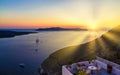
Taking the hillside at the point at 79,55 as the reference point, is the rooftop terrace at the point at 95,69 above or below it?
above

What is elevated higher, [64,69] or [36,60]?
[64,69]

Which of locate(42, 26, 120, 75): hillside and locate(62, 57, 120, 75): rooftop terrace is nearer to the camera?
locate(62, 57, 120, 75): rooftop terrace

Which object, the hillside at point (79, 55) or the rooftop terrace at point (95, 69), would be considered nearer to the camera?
the rooftop terrace at point (95, 69)

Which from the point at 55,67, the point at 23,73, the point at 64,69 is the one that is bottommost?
the point at 23,73

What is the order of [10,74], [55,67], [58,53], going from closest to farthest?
[55,67] → [10,74] → [58,53]

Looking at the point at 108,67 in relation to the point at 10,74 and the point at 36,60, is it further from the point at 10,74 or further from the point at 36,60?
the point at 36,60

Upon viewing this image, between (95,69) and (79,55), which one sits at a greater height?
(95,69)

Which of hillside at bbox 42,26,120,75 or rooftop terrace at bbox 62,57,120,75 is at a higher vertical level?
rooftop terrace at bbox 62,57,120,75

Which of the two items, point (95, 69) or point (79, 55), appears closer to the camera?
point (95, 69)

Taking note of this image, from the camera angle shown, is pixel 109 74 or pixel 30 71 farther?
pixel 30 71

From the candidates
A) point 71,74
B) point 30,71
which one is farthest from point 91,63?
point 30,71

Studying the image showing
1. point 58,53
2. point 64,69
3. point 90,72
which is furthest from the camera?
point 58,53
